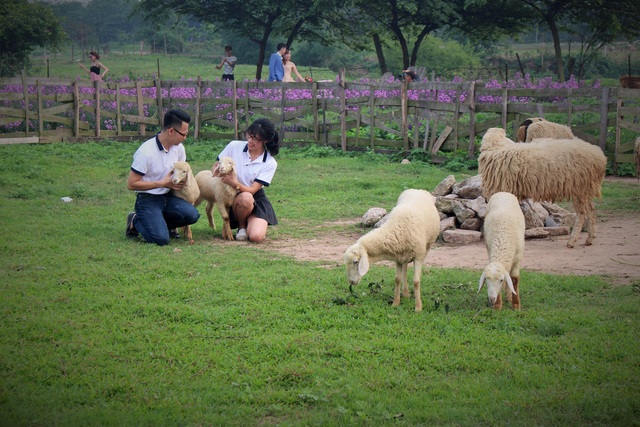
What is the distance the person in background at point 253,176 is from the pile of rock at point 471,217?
1.58m

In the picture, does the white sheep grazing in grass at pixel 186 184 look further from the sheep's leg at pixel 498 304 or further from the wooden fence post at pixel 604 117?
the wooden fence post at pixel 604 117

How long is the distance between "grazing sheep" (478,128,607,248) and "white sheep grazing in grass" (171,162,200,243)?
4.08 m

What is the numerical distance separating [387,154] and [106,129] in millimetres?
8815

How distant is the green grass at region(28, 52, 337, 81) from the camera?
1464 inches

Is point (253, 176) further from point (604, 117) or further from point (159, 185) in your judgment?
point (604, 117)

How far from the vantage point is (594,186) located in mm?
9062

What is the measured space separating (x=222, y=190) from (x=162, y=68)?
36.6 m

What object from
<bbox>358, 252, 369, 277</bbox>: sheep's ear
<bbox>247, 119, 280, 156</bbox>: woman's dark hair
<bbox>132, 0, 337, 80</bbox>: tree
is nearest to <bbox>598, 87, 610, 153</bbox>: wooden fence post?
<bbox>247, 119, 280, 156</bbox>: woman's dark hair

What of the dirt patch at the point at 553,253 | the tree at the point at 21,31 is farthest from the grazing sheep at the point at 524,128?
the tree at the point at 21,31

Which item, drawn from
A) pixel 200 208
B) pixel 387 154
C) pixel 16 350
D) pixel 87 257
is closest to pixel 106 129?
pixel 387 154

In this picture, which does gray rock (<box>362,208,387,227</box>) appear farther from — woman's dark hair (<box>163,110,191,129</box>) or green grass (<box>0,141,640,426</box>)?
woman's dark hair (<box>163,110,191,129</box>)

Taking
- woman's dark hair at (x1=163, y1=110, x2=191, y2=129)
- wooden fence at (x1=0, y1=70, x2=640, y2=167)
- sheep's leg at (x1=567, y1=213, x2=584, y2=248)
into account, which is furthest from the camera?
wooden fence at (x1=0, y1=70, x2=640, y2=167)

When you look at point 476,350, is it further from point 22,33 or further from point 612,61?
point 612,61

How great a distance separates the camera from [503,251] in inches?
240
